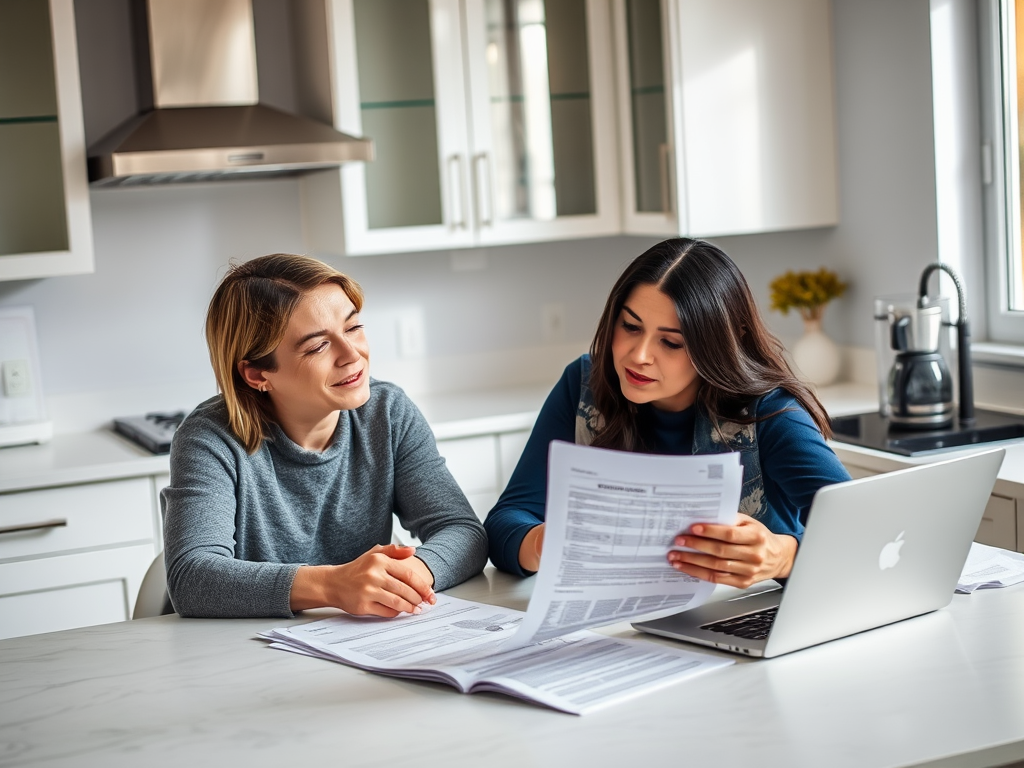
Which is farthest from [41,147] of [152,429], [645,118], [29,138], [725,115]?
[725,115]

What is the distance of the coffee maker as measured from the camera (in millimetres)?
2656

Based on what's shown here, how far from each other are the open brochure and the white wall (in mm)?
1988

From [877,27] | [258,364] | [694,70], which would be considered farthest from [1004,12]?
[258,364]

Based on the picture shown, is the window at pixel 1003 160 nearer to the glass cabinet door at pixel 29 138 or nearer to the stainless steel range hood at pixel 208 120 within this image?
the stainless steel range hood at pixel 208 120

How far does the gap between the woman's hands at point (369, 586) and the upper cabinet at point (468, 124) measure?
5.55ft

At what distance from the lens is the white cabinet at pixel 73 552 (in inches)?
106

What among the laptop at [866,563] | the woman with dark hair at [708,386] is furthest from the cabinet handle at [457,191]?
the laptop at [866,563]

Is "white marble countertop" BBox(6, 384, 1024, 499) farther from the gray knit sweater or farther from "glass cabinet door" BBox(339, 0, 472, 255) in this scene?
the gray knit sweater

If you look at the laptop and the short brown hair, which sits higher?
the short brown hair

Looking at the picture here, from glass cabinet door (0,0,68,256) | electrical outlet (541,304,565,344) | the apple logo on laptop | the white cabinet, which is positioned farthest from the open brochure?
electrical outlet (541,304,565,344)

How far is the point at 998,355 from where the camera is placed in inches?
112

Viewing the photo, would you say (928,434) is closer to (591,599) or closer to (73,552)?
(591,599)

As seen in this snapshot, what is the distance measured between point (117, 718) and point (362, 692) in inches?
10.0

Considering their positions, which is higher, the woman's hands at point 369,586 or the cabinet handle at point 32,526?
the woman's hands at point 369,586
